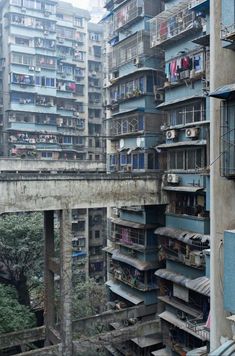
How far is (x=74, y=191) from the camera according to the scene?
1777cm

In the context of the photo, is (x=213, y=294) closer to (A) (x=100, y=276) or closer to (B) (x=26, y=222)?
(B) (x=26, y=222)

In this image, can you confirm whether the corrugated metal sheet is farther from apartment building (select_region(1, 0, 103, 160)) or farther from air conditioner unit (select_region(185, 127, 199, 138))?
apartment building (select_region(1, 0, 103, 160))

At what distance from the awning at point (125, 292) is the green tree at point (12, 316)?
18.0ft

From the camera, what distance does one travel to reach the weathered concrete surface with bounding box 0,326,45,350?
718 inches

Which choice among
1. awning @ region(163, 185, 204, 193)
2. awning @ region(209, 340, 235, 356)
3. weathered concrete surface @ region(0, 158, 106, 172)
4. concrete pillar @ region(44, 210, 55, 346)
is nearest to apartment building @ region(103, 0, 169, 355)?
awning @ region(163, 185, 204, 193)

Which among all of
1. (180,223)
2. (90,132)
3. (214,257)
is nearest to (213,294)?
(214,257)

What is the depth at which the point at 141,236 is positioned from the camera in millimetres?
22172

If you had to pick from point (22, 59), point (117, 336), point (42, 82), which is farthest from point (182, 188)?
point (22, 59)

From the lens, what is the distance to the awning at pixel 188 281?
52.7ft

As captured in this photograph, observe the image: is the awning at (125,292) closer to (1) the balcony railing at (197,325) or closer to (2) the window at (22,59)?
(1) the balcony railing at (197,325)

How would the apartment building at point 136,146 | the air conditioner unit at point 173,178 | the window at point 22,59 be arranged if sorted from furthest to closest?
the window at point 22,59 < the apartment building at point 136,146 < the air conditioner unit at point 173,178

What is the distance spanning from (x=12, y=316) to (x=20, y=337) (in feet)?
3.99

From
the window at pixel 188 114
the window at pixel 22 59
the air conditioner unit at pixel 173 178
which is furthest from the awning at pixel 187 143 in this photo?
the window at pixel 22 59

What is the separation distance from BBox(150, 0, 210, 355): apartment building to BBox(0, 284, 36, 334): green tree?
717 centimetres
